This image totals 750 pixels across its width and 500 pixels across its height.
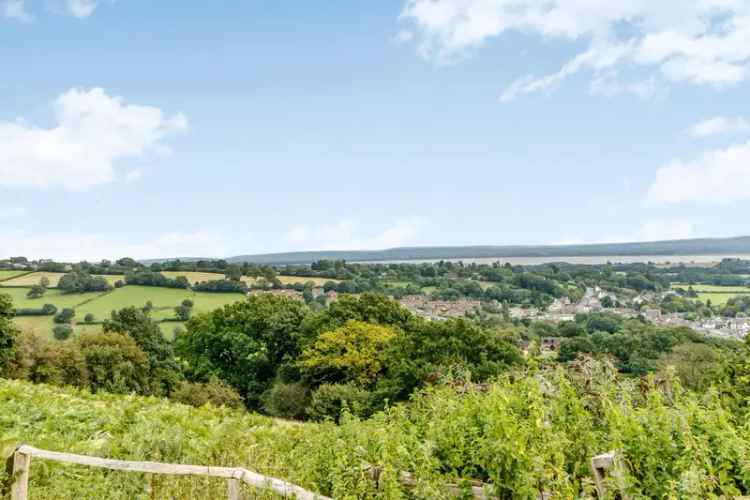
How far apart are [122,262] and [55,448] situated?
376 ft

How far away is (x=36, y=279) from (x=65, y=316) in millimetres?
19986

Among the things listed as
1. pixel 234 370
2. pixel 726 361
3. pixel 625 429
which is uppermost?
pixel 625 429

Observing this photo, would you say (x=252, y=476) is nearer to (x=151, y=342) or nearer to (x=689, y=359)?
(x=689, y=359)

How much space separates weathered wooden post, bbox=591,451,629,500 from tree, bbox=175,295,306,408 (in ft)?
157

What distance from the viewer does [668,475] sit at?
436cm

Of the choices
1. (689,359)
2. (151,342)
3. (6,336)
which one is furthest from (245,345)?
(689,359)

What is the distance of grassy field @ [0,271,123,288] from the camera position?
268 ft

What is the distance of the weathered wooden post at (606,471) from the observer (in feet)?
13.8

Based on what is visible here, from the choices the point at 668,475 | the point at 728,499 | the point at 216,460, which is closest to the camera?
the point at 728,499

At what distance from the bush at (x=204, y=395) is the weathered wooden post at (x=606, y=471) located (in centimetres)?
3552

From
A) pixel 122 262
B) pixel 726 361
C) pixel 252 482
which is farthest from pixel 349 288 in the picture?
pixel 252 482

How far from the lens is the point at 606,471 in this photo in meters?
4.59

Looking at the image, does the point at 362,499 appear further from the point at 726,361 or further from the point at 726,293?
the point at 726,293

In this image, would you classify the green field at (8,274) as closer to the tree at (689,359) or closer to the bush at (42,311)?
the bush at (42,311)
